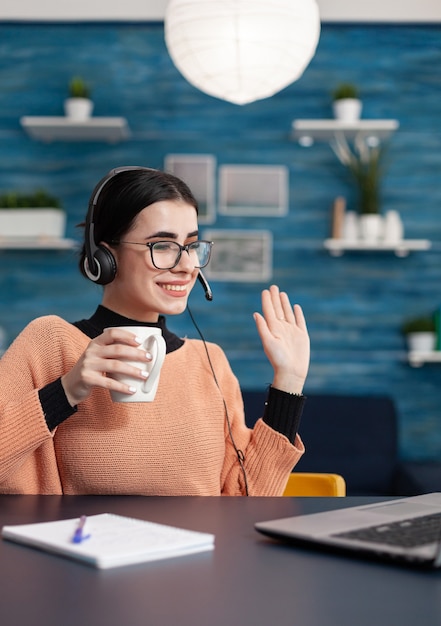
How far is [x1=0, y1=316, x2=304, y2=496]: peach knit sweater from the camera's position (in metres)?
1.44

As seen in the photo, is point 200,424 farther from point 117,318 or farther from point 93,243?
point 93,243

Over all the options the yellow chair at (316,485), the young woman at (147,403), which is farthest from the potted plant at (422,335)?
the young woman at (147,403)

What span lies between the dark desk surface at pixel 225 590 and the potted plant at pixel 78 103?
10.9 ft

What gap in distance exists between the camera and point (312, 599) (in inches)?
26.5

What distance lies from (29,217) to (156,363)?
2847 mm

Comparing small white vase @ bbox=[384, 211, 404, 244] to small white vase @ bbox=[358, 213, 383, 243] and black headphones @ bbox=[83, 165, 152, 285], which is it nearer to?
small white vase @ bbox=[358, 213, 383, 243]

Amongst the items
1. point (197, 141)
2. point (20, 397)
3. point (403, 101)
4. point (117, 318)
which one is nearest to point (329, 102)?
point (403, 101)

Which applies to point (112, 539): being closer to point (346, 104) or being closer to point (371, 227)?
point (371, 227)

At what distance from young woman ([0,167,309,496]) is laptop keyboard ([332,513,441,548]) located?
1.85 ft

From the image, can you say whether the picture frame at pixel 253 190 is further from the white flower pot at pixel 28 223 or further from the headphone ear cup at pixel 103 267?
the headphone ear cup at pixel 103 267

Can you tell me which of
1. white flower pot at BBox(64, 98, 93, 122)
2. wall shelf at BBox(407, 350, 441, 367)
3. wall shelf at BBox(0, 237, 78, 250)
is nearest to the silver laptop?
wall shelf at BBox(407, 350, 441, 367)

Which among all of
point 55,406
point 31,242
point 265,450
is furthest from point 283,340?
point 31,242

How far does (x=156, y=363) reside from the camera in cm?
127

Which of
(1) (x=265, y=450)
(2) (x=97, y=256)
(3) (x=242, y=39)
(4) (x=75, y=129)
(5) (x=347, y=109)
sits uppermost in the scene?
(5) (x=347, y=109)
